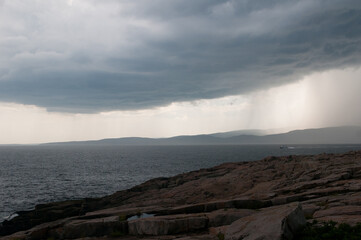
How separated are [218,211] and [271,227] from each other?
990cm

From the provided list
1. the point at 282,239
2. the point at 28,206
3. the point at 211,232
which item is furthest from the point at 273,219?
the point at 28,206

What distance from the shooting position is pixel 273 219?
14492 mm

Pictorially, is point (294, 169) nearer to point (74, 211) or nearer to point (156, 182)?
point (156, 182)

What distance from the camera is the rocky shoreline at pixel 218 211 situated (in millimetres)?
15750

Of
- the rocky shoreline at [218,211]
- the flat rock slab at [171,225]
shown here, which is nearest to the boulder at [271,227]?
the rocky shoreline at [218,211]

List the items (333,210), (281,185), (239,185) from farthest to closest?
(239,185) → (281,185) → (333,210)

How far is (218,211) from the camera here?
2323 centimetres

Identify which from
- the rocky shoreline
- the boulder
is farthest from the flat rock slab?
the boulder

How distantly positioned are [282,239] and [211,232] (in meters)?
6.72

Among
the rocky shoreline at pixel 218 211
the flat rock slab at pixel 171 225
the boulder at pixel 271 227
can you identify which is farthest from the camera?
the flat rock slab at pixel 171 225

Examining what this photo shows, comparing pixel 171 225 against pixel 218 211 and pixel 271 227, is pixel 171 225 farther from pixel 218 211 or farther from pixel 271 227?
pixel 271 227

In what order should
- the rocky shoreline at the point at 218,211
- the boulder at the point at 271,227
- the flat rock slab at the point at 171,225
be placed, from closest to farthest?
1. the boulder at the point at 271,227
2. the rocky shoreline at the point at 218,211
3. the flat rock slab at the point at 171,225

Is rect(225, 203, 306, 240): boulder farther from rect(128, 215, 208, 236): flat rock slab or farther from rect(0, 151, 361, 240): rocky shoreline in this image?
rect(128, 215, 208, 236): flat rock slab

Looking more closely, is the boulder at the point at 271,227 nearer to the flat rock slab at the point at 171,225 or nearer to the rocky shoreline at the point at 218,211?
the rocky shoreline at the point at 218,211
